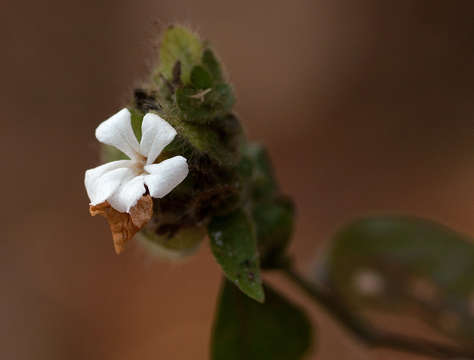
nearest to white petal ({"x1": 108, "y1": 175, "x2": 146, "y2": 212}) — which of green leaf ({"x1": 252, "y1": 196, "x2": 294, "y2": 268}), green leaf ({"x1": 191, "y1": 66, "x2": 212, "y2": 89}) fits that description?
green leaf ({"x1": 191, "y1": 66, "x2": 212, "y2": 89})

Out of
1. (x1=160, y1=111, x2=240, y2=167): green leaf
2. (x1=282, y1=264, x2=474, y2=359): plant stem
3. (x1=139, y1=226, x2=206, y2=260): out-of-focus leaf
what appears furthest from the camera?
(x1=282, y1=264, x2=474, y2=359): plant stem

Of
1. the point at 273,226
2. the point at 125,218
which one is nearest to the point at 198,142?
the point at 125,218

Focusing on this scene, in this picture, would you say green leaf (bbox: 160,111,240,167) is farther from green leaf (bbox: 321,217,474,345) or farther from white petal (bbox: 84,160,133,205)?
green leaf (bbox: 321,217,474,345)

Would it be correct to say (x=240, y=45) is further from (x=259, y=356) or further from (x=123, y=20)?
(x=259, y=356)

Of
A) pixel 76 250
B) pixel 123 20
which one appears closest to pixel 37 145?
pixel 76 250

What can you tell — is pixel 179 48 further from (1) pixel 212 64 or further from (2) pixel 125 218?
(2) pixel 125 218

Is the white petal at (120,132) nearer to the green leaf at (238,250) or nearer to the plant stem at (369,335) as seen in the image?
the green leaf at (238,250)
